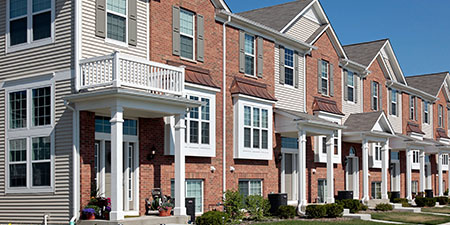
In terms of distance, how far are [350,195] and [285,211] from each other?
23.2 ft

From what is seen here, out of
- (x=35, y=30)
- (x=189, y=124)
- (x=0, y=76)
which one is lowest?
(x=189, y=124)

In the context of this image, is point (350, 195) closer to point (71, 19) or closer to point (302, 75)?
point (302, 75)

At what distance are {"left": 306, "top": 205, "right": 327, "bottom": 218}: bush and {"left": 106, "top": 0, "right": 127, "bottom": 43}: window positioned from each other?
10838 mm

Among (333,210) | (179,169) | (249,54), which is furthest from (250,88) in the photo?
(179,169)

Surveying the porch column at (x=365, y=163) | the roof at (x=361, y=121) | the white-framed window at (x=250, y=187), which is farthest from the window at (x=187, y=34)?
the porch column at (x=365, y=163)

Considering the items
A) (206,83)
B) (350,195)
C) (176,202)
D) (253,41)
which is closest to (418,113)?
(350,195)

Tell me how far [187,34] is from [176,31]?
870 millimetres

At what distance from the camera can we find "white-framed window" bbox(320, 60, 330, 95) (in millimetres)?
31688

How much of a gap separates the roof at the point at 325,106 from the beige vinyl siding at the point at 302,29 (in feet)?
11.0

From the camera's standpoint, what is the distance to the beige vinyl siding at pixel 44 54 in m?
18.0

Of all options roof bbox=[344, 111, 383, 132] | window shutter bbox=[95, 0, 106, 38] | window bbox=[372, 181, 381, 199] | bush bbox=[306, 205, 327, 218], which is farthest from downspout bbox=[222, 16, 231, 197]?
window bbox=[372, 181, 381, 199]

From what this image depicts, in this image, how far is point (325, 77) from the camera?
1257 inches

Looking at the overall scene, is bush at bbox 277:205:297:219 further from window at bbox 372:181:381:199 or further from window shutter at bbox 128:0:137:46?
window at bbox 372:181:381:199

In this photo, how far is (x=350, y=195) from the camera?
3000 centimetres
